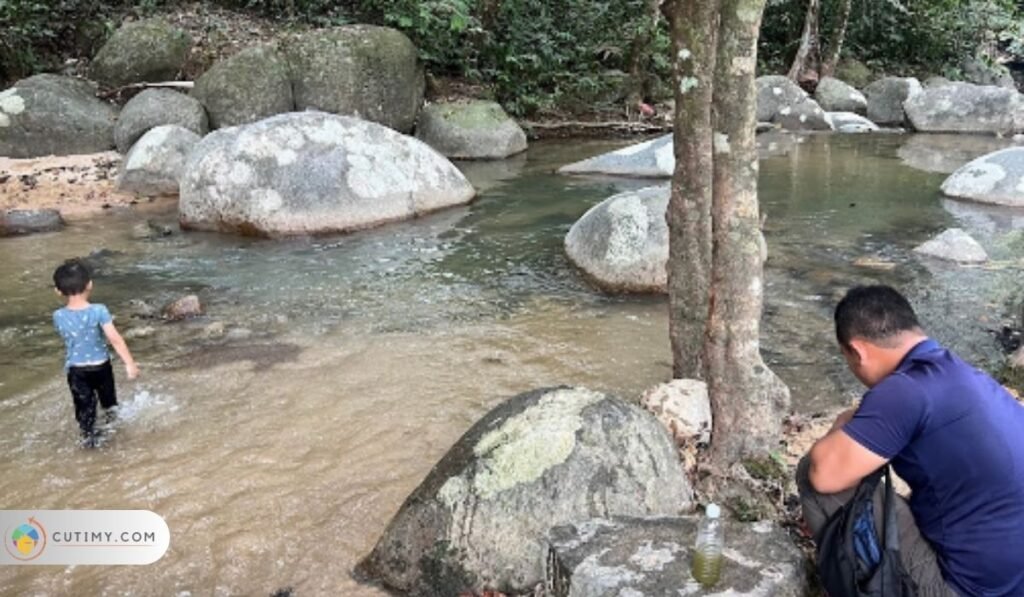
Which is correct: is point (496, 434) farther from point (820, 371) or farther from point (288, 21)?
point (288, 21)

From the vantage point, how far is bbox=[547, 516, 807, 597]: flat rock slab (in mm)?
2555

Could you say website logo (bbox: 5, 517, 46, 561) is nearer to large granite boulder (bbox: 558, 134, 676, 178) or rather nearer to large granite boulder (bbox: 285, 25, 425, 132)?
large granite boulder (bbox: 558, 134, 676, 178)

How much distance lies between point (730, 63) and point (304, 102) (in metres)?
10.7

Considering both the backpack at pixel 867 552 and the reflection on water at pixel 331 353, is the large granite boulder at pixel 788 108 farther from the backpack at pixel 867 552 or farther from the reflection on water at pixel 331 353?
the backpack at pixel 867 552

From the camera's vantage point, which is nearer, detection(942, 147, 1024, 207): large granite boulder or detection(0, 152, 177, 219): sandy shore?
detection(942, 147, 1024, 207): large granite boulder

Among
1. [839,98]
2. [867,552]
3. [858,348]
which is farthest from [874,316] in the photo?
[839,98]

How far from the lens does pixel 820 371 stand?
207 inches

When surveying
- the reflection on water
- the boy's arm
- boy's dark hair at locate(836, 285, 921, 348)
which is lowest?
the reflection on water

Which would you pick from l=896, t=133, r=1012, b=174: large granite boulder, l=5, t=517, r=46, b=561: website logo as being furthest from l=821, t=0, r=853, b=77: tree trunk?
l=5, t=517, r=46, b=561: website logo

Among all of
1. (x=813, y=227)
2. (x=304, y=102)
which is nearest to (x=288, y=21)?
(x=304, y=102)

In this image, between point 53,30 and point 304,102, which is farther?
point 53,30

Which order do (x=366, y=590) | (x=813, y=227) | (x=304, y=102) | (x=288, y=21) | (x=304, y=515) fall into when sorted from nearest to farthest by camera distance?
(x=366, y=590)
(x=304, y=515)
(x=813, y=227)
(x=304, y=102)
(x=288, y=21)

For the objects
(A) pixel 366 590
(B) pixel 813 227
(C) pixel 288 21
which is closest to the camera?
(A) pixel 366 590

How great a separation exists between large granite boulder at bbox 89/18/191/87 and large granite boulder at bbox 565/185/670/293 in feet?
29.2
